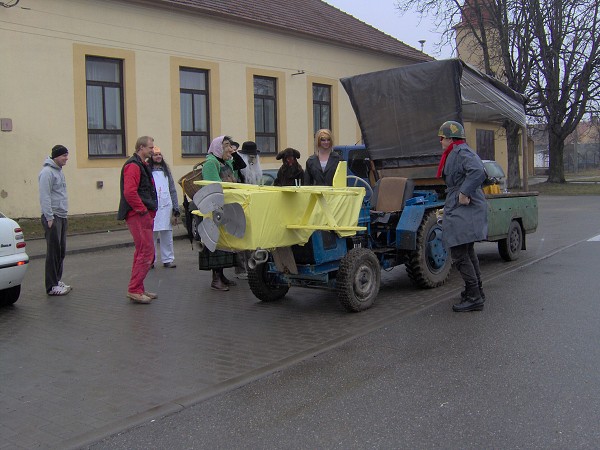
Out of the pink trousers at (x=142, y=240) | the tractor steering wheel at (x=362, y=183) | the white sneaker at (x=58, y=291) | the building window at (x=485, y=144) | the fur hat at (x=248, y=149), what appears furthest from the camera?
the building window at (x=485, y=144)

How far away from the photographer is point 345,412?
4020 mm

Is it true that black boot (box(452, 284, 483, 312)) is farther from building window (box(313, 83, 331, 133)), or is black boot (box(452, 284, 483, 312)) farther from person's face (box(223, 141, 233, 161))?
building window (box(313, 83, 331, 133))

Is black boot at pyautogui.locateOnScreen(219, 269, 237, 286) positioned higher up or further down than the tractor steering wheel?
further down

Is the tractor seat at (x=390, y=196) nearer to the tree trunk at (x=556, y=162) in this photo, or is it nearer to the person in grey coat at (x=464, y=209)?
the person in grey coat at (x=464, y=209)

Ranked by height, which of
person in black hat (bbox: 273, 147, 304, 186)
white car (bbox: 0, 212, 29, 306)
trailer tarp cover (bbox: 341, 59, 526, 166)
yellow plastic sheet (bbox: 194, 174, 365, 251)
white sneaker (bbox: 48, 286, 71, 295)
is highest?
trailer tarp cover (bbox: 341, 59, 526, 166)

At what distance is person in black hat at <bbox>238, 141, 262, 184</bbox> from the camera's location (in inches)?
329

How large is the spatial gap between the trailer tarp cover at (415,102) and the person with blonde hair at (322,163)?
2.25 metres

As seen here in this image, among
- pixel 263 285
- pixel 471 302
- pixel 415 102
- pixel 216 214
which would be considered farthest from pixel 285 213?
pixel 415 102

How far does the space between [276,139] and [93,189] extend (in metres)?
8.01

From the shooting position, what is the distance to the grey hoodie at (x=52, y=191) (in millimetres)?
7691

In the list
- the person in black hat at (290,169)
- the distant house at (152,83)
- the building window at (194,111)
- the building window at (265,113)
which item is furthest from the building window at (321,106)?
the person in black hat at (290,169)

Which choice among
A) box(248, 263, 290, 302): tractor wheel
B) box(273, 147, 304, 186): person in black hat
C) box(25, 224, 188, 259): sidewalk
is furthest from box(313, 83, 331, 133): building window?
box(248, 263, 290, 302): tractor wheel

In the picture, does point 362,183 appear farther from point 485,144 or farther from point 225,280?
point 485,144

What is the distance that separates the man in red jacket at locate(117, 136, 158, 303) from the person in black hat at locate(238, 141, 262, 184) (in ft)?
4.59
